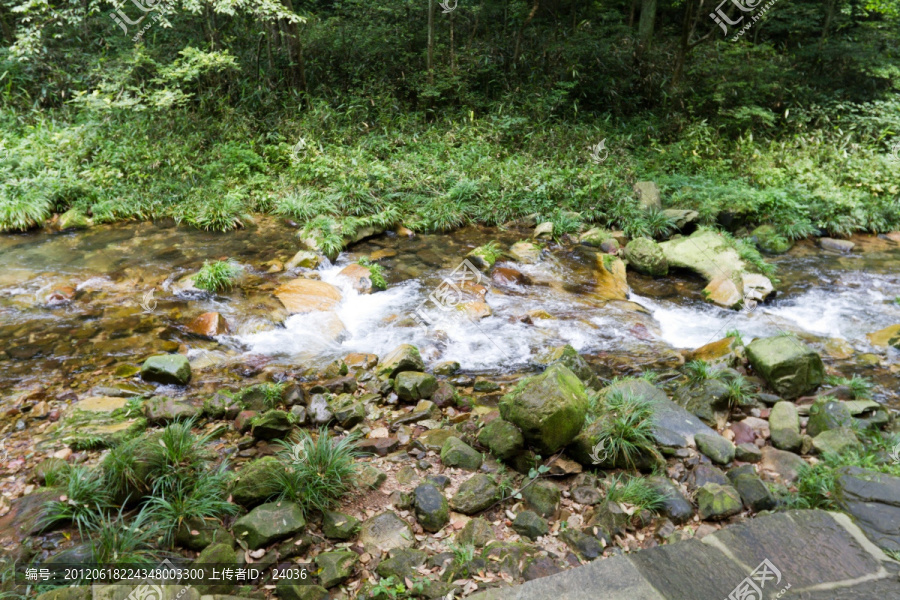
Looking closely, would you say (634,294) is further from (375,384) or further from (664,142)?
(664,142)

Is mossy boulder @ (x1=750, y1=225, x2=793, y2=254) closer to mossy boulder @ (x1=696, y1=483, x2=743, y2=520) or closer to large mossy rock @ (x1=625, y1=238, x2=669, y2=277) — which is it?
large mossy rock @ (x1=625, y1=238, x2=669, y2=277)

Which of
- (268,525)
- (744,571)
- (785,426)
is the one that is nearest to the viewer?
(744,571)

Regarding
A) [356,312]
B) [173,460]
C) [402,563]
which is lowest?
[356,312]

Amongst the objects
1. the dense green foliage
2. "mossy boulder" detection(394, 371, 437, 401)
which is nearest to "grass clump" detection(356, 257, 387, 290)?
the dense green foliage

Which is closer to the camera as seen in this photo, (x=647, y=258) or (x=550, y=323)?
(x=550, y=323)

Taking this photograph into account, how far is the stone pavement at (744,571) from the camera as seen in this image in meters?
2.34

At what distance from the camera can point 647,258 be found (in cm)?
843

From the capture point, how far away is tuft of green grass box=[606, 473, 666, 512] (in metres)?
3.40

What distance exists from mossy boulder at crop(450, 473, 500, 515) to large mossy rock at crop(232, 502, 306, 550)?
98 cm

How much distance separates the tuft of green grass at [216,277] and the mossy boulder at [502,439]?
4.67m

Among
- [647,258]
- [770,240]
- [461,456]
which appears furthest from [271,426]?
[770,240]

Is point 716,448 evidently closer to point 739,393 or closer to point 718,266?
point 739,393

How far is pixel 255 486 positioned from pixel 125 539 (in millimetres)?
701

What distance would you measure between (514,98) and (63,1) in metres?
11.0
